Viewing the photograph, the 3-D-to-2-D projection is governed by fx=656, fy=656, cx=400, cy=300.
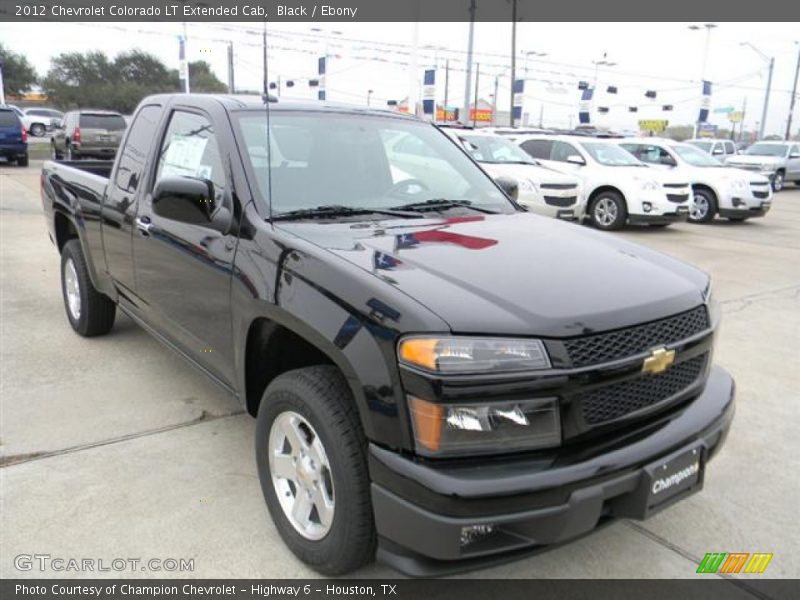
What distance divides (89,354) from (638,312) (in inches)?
157

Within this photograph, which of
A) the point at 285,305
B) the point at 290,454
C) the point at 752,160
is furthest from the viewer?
the point at 752,160

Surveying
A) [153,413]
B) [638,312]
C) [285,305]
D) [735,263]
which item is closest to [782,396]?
[638,312]

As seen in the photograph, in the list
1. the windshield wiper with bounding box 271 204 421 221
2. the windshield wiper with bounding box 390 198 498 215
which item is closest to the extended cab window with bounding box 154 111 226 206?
the windshield wiper with bounding box 271 204 421 221

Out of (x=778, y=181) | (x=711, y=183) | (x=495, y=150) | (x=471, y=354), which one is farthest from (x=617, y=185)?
(x=778, y=181)

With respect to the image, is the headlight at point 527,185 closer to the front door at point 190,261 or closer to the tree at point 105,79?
the front door at point 190,261

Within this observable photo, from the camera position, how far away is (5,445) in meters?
3.44

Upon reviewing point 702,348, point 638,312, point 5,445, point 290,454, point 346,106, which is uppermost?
point 346,106

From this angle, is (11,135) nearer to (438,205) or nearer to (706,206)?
(706,206)

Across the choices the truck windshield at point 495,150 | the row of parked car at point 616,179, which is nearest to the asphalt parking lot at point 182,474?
the row of parked car at point 616,179

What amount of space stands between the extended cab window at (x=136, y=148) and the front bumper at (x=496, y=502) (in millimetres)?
2724

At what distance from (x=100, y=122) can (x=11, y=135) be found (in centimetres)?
303

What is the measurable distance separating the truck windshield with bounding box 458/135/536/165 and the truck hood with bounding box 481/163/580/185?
248mm

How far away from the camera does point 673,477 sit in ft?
7.47

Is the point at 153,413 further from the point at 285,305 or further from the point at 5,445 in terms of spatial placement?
the point at 285,305
